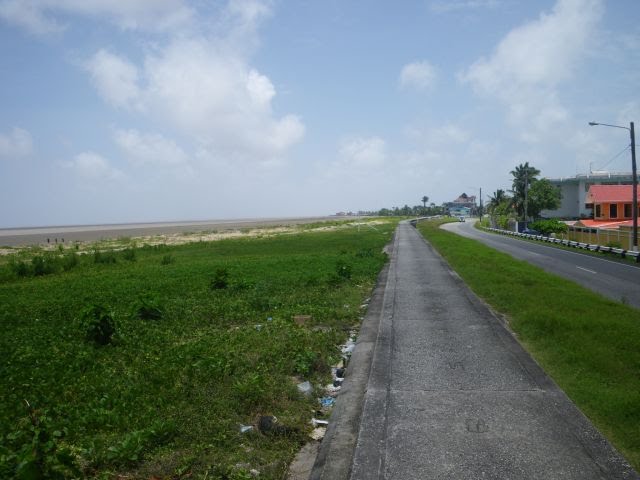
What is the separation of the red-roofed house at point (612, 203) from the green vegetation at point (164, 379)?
169 feet

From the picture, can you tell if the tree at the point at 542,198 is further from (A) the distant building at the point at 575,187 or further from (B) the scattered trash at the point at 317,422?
(B) the scattered trash at the point at 317,422

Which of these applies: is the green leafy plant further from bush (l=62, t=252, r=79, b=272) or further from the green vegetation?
bush (l=62, t=252, r=79, b=272)

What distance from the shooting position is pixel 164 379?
775 centimetres

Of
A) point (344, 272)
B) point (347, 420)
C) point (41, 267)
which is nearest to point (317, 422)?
point (347, 420)

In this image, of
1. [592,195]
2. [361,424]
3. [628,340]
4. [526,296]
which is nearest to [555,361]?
[628,340]

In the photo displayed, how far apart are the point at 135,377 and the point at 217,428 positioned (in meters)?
2.64

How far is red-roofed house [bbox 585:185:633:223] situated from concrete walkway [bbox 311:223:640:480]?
181 ft

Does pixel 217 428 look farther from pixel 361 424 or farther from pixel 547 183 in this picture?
pixel 547 183

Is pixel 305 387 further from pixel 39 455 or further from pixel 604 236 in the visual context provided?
pixel 604 236

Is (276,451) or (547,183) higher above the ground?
(547,183)

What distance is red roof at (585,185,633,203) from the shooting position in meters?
56.8

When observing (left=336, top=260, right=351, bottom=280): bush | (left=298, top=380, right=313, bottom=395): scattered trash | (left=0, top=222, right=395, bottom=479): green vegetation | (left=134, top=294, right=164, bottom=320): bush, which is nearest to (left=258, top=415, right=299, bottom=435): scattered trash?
(left=0, top=222, right=395, bottom=479): green vegetation

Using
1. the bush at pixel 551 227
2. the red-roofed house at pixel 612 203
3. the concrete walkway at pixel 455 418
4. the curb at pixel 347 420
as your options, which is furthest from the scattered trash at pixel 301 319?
the red-roofed house at pixel 612 203

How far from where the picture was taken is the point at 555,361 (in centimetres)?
848
